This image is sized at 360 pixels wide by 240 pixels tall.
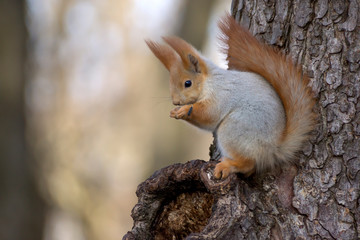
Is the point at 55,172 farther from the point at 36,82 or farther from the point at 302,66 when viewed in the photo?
the point at 302,66

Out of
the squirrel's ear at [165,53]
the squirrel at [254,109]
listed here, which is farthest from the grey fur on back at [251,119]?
the squirrel's ear at [165,53]

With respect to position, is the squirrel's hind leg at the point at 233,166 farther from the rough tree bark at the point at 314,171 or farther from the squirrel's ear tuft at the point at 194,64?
the squirrel's ear tuft at the point at 194,64

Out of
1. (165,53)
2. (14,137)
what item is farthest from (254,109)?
(14,137)

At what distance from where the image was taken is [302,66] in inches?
55.4

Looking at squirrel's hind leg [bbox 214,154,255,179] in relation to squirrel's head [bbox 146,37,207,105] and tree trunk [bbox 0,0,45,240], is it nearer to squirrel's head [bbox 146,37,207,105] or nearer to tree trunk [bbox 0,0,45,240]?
squirrel's head [bbox 146,37,207,105]

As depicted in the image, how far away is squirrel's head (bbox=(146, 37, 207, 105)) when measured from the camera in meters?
1.48

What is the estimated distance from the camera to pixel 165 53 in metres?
1.57

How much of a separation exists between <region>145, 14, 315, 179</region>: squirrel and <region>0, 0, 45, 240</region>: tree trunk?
6.88ft

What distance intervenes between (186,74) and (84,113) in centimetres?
374

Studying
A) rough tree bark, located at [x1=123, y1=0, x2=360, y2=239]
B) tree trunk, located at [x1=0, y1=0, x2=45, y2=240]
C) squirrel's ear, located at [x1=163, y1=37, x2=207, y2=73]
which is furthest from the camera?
tree trunk, located at [x1=0, y1=0, x2=45, y2=240]

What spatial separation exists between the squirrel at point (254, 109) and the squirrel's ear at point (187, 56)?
9cm

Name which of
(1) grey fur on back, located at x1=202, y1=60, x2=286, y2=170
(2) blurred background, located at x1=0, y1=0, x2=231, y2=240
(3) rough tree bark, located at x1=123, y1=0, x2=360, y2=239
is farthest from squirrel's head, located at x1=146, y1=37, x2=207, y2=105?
(2) blurred background, located at x1=0, y1=0, x2=231, y2=240

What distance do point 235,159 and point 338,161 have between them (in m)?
0.29

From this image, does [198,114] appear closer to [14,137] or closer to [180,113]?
[180,113]
